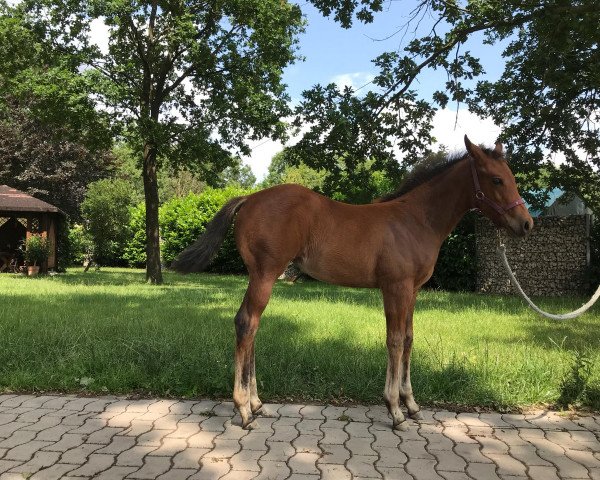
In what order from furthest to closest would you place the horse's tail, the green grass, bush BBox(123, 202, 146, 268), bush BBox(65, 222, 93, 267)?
bush BBox(123, 202, 146, 268) → bush BBox(65, 222, 93, 267) → the green grass → the horse's tail

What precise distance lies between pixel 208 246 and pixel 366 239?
4.32 feet

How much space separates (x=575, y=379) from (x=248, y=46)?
16.0 m

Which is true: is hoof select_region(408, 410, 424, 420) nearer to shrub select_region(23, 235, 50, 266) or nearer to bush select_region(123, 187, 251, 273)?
bush select_region(123, 187, 251, 273)

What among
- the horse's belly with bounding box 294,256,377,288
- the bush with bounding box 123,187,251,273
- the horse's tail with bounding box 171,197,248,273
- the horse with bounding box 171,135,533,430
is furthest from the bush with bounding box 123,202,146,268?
the horse's belly with bounding box 294,256,377,288

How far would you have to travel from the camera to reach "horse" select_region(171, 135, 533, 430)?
3.94 m

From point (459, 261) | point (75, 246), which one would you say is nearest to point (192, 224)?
point (75, 246)

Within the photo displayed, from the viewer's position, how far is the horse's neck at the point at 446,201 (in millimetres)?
4223

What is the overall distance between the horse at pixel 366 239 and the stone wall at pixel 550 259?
10368 mm

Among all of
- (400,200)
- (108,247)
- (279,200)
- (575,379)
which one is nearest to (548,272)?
(575,379)

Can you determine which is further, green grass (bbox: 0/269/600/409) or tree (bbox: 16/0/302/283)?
tree (bbox: 16/0/302/283)

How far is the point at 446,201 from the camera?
427cm

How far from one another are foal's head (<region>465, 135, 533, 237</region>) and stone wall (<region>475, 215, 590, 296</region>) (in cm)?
1040

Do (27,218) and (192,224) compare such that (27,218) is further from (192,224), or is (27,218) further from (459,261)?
(459,261)

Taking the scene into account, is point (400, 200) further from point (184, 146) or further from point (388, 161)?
point (184, 146)
